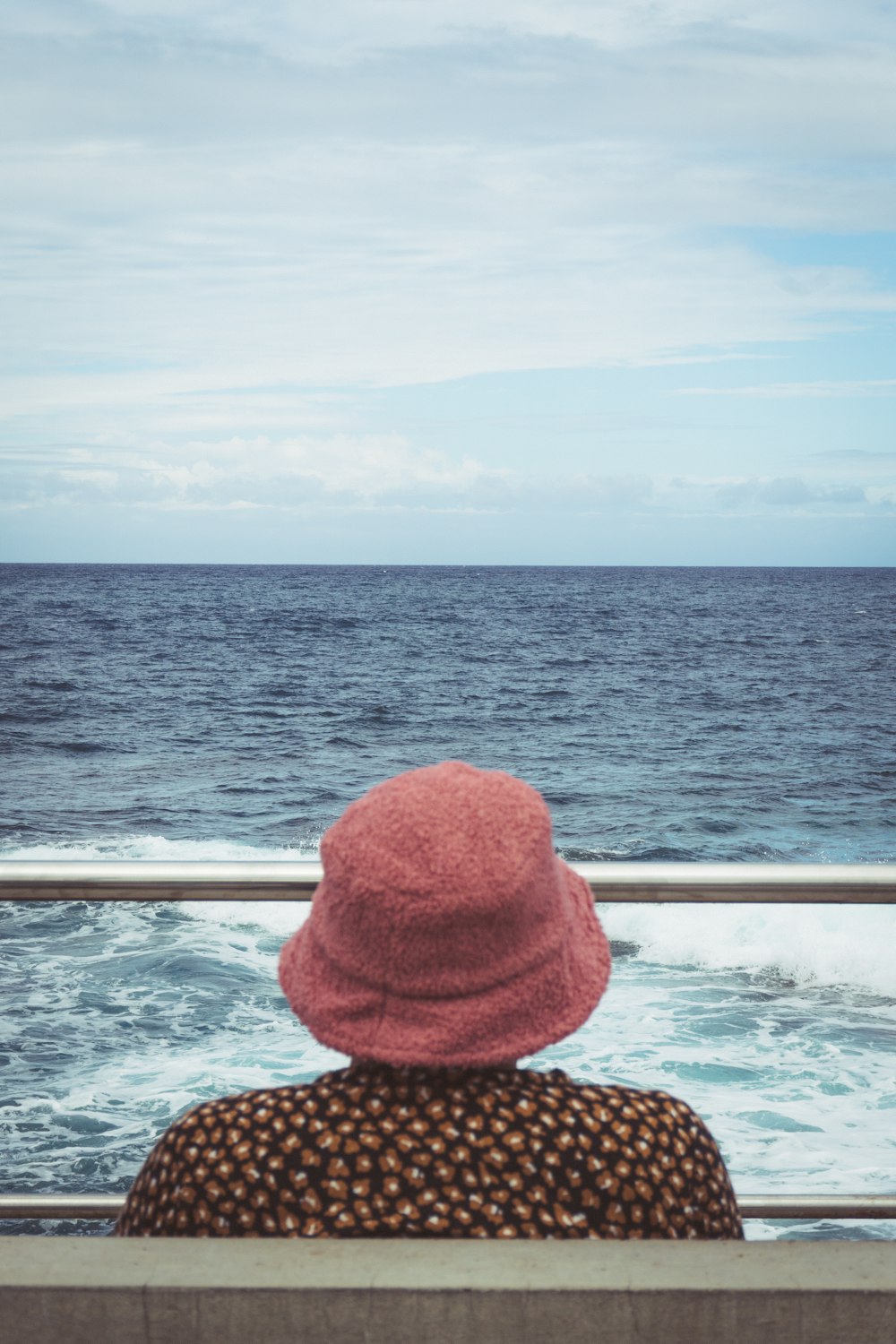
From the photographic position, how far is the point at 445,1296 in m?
0.95

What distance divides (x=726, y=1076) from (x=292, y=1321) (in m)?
6.87

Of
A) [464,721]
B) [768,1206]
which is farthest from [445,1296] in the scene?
[464,721]

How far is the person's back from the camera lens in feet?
3.29

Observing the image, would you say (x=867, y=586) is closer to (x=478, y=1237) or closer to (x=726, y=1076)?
(x=726, y=1076)

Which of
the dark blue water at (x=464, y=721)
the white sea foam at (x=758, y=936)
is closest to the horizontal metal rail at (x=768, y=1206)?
the white sea foam at (x=758, y=936)

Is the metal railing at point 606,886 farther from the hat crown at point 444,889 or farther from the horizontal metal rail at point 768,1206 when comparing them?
the hat crown at point 444,889

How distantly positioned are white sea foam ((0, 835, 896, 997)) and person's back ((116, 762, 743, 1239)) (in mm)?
8567

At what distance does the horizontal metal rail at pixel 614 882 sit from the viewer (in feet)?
5.25

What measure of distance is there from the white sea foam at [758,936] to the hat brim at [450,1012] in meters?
8.58

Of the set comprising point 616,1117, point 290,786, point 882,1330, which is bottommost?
point 290,786

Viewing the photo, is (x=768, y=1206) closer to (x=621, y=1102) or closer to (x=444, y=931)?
(x=621, y=1102)

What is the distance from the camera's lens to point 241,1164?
1.05 meters

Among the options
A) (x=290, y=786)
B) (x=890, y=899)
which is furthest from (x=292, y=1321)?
(x=290, y=786)

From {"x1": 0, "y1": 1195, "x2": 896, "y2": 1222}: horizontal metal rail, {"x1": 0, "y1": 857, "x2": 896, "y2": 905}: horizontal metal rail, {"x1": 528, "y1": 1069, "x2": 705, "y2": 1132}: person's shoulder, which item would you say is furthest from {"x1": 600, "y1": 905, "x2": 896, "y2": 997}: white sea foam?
{"x1": 528, "y1": 1069, "x2": 705, "y2": 1132}: person's shoulder
